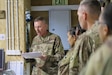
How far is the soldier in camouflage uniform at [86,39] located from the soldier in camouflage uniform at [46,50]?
162 centimetres

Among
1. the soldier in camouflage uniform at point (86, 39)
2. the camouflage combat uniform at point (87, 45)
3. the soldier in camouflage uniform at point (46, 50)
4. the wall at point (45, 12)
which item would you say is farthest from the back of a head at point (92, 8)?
the wall at point (45, 12)

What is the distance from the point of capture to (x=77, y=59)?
7.91 ft

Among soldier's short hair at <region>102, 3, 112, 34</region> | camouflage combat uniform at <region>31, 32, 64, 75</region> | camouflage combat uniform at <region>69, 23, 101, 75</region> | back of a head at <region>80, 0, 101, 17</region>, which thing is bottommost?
camouflage combat uniform at <region>31, 32, 64, 75</region>

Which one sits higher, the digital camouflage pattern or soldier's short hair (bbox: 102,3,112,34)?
soldier's short hair (bbox: 102,3,112,34)

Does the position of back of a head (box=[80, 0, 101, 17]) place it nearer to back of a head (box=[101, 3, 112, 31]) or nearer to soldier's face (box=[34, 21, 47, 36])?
back of a head (box=[101, 3, 112, 31])

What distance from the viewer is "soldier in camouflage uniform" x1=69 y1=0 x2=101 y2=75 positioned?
2.36 metres

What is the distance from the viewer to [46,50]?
4.28 meters

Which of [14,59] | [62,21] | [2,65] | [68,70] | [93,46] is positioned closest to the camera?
[93,46]

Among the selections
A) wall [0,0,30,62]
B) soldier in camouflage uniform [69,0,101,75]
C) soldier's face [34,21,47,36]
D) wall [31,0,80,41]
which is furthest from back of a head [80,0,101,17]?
wall [31,0,80,41]

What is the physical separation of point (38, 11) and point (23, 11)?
203 cm

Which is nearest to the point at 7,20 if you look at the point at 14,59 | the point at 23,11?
the point at 23,11

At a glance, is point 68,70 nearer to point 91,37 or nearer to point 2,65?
point 91,37

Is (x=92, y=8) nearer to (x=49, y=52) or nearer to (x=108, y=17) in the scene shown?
(x=108, y=17)

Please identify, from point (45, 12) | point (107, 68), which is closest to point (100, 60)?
point (107, 68)
